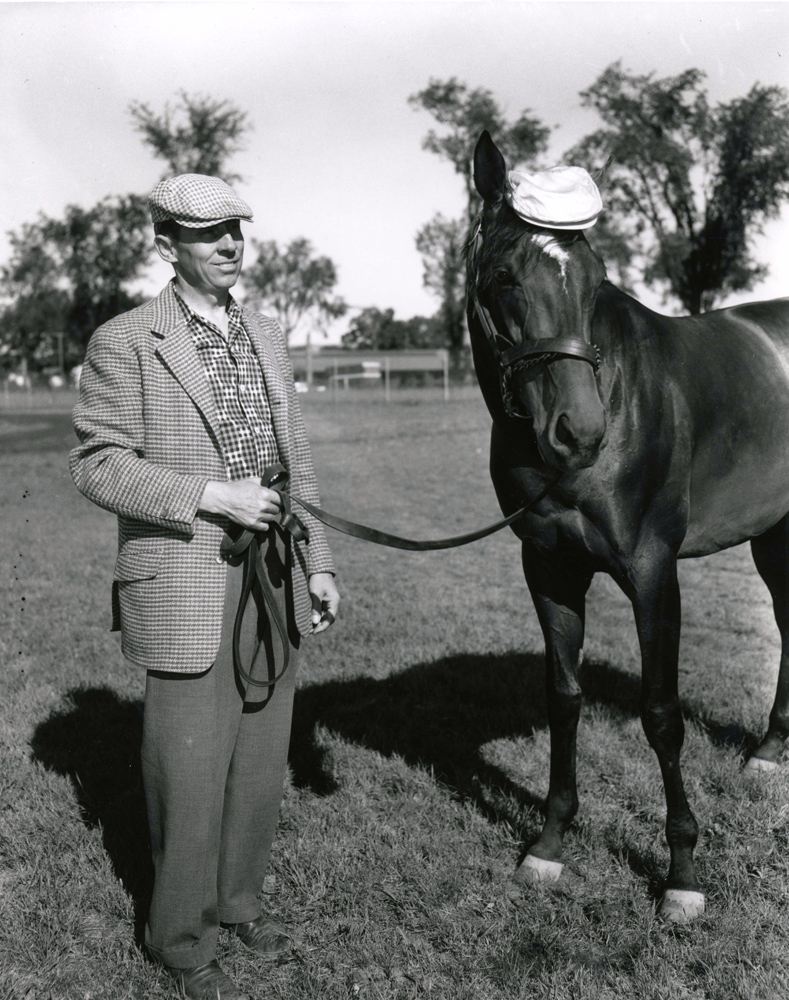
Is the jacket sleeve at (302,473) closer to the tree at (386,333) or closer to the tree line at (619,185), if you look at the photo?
the tree line at (619,185)

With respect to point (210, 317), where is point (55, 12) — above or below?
above

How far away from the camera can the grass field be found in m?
2.61

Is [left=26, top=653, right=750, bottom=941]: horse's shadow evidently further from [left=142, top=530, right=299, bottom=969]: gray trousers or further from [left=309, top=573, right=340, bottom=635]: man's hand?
[left=309, top=573, right=340, bottom=635]: man's hand

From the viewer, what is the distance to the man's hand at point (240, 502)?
2.32 metres

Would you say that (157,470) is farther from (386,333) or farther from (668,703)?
(386,333)

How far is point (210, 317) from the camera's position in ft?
8.41

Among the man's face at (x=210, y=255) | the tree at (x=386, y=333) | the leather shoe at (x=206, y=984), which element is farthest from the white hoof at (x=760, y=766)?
the tree at (x=386, y=333)

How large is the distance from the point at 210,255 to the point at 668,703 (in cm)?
218

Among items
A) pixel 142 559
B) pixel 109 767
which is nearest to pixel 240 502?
pixel 142 559

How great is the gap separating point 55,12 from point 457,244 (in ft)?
7.02

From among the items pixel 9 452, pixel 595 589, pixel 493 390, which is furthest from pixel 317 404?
pixel 493 390

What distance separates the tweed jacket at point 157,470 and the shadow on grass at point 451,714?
1.68 metres

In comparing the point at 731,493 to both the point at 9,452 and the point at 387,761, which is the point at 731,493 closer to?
the point at 387,761

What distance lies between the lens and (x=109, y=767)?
12.7 feet
